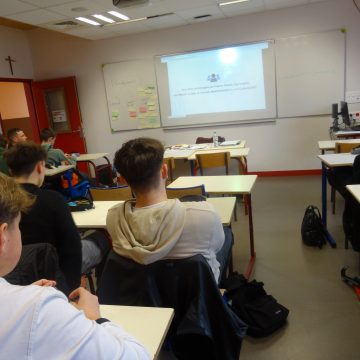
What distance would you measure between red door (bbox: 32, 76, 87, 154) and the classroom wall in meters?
0.16

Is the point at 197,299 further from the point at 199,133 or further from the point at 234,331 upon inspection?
the point at 199,133

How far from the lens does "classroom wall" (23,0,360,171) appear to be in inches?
208

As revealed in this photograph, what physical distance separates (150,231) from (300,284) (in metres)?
1.69

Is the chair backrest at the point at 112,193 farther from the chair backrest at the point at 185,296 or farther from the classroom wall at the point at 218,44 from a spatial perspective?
the classroom wall at the point at 218,44

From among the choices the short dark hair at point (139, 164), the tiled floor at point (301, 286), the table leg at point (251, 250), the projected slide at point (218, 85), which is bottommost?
the tiled floor at point (301, 286)

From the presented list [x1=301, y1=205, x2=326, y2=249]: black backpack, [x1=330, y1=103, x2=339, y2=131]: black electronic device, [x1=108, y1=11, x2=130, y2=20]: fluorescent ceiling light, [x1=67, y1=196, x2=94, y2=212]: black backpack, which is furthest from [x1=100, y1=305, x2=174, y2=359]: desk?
[x1=330, y1=103, x2=339, y2=131]: black electronic device

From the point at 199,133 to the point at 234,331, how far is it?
5109 millimetres

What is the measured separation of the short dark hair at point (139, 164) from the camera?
146 cm

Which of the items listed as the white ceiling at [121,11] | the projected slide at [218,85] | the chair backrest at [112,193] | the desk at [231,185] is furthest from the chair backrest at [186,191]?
the projected slide at [218,85]

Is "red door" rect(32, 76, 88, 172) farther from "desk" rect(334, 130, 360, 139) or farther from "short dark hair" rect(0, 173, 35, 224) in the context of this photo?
"short dark hair" rect(0, 173, 35, 224)

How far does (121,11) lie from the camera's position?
4652mm

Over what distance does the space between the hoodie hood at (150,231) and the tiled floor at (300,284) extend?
1.65 ft

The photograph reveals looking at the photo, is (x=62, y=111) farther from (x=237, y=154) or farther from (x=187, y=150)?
(x=237, y=154)

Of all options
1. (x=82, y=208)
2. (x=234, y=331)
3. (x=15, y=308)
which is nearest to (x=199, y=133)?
(x=82, y=208)
